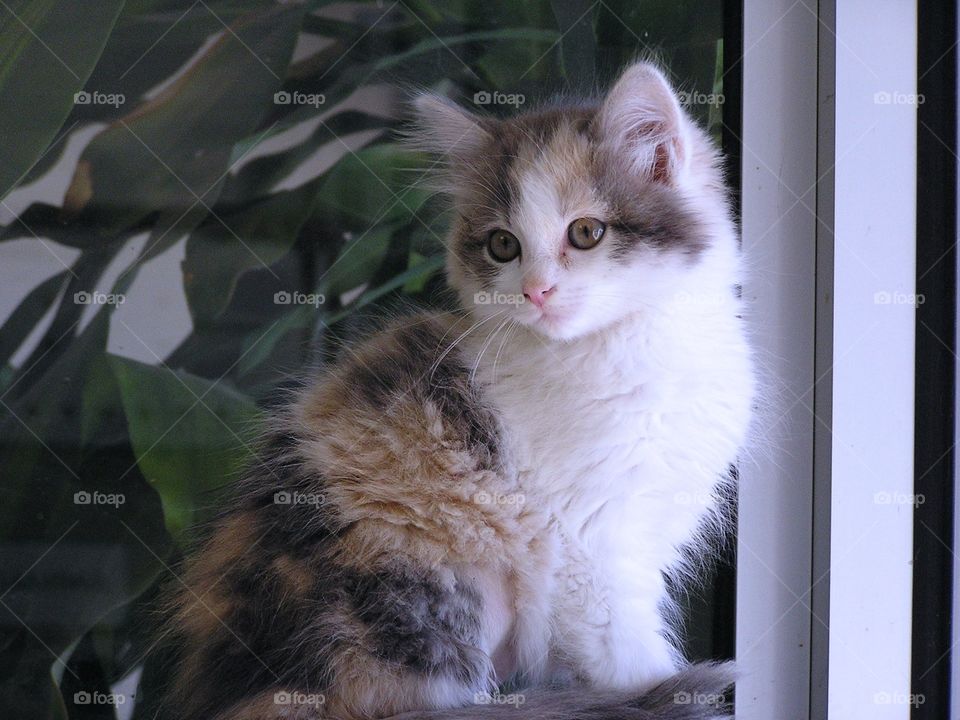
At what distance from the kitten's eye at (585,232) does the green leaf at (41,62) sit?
1.18 meters

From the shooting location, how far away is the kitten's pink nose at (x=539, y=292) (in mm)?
1107

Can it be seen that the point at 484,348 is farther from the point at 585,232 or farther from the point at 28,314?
the point at 28,314

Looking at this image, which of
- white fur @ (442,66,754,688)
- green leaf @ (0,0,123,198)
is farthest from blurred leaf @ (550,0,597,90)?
green leaf @ (0,0,123,198)

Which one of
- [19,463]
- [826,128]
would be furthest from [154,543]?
[826,128]

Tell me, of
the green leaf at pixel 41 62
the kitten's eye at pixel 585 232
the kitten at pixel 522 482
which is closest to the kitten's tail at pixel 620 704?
the kitten at pixel 522 482

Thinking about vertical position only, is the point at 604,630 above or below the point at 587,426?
below

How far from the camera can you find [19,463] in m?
1.75

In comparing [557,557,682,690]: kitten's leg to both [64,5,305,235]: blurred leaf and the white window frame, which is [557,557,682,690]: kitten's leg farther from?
[64,5,305,235]: blurred leaf

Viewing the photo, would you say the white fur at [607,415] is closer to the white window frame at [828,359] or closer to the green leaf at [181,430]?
the white window frame at [828,359]

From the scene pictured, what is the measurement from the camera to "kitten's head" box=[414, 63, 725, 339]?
114cm

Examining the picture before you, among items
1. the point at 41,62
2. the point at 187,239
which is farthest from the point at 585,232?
the point at 41,62

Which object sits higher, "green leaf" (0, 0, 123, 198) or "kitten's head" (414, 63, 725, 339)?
"green leaf" (0, 0, 123, 198)

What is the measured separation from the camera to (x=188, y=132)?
174cm

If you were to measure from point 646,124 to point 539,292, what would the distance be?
0.33 m
